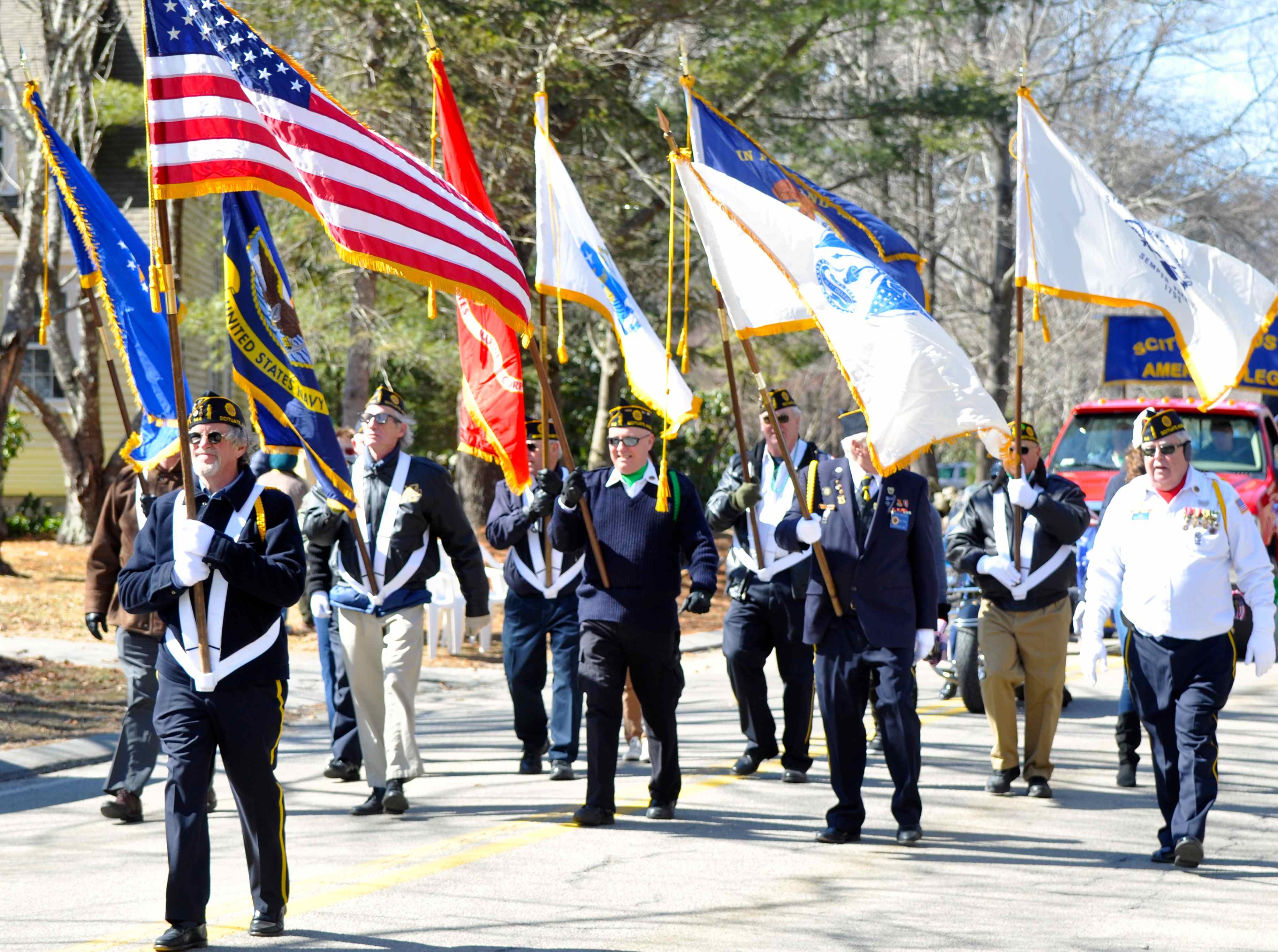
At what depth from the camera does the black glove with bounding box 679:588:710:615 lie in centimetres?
733

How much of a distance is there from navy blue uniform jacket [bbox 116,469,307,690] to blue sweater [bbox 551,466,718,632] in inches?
86.7

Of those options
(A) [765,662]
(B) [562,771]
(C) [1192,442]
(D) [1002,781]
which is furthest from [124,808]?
(C) [1192,442]

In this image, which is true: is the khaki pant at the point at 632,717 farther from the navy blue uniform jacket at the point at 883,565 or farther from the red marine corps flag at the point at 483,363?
the navy blue uniform jacket at the point at 883,565

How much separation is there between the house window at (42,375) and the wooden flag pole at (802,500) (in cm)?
2120

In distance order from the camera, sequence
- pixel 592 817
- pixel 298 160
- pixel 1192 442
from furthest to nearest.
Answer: pixel 1192 442 → pixel 592 817 → pixel 298 160

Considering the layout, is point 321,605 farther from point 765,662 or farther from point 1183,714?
point 1183,714

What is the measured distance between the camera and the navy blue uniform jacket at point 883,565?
7391mm

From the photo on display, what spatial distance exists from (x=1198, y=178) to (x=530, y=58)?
58.8ft

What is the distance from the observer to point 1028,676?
8617 mm

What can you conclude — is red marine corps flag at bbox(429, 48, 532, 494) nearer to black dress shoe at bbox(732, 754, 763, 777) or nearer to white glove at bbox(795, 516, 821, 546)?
white glove at bbox(795, 516, 821, 546)

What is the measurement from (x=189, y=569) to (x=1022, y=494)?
4601 millimetres

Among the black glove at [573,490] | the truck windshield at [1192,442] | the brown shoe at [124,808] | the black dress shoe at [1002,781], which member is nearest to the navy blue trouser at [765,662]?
the black dress shoe at [1002,781]

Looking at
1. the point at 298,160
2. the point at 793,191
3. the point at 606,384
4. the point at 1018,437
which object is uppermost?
the point at 606,384

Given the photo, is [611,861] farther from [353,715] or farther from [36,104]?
[36,104]
